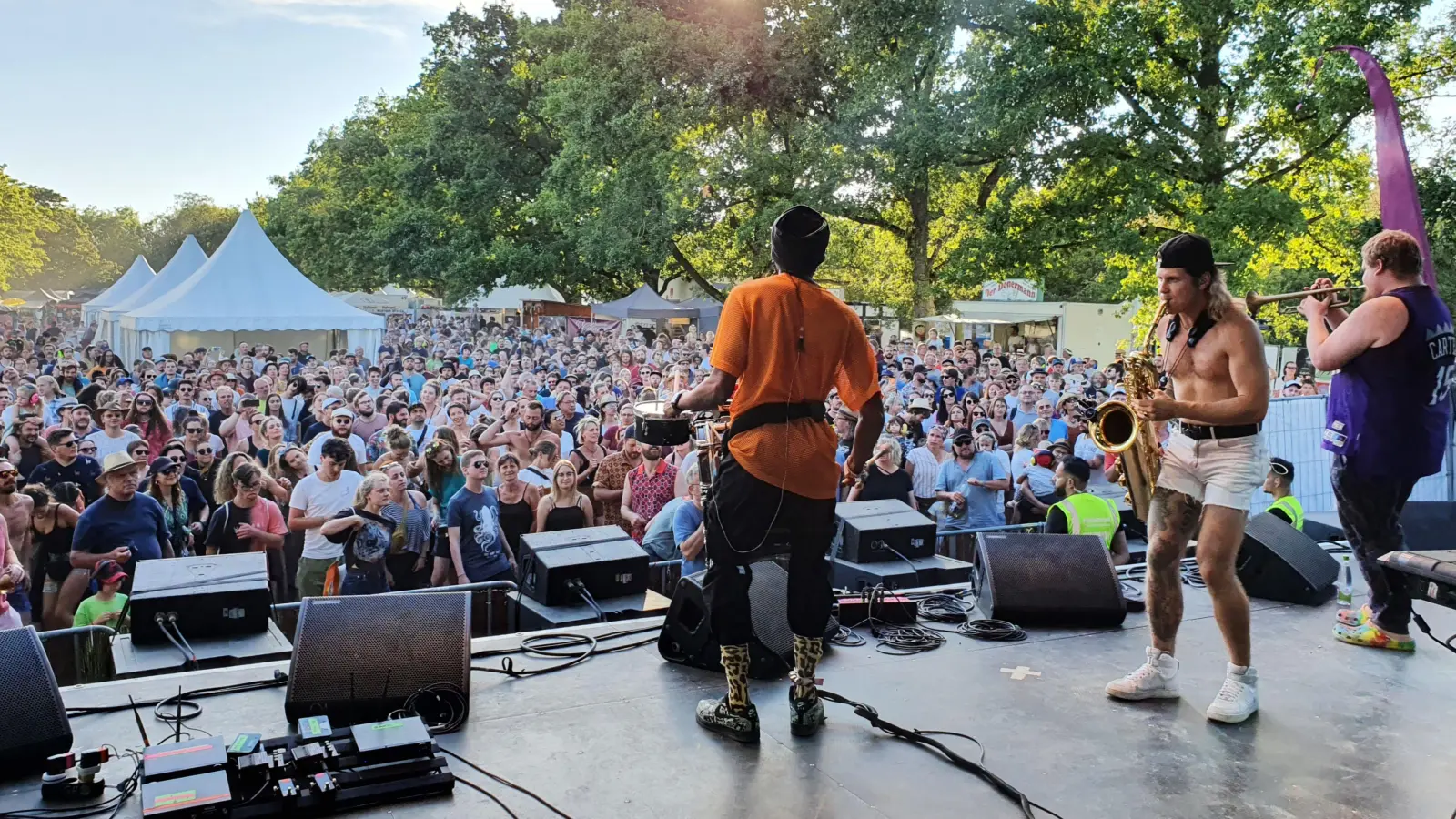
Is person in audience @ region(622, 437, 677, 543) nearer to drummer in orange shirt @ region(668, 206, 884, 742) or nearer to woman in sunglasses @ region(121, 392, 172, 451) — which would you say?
drummer in orange shirt @ region(668, 206, 884, 742)

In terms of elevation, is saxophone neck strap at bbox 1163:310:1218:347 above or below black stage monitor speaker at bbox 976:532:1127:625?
above

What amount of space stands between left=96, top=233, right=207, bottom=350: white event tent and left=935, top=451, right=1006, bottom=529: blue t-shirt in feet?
64.6

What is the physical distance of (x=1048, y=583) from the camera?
181 inches

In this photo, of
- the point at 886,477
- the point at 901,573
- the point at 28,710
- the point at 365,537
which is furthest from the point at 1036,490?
the point at 28,710

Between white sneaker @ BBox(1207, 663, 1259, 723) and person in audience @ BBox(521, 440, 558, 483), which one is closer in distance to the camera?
white sneaker @ BBox(1207, 663, 1259, 723)

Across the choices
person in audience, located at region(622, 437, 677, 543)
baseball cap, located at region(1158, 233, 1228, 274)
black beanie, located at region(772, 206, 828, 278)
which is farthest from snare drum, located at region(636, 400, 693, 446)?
person in audience, located at region(622, 437, 677, 543)

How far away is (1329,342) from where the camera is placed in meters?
4.02

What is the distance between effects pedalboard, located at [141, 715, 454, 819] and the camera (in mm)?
2686

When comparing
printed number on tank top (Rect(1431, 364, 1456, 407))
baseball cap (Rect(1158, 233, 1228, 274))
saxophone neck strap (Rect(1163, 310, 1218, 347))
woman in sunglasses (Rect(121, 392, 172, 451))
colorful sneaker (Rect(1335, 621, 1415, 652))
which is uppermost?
baseball cap (Rect(1158, 233, 1228, 274))

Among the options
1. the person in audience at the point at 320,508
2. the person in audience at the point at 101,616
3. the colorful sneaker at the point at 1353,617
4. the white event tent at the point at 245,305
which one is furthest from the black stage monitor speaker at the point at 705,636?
the white event tent at the point at 245,305

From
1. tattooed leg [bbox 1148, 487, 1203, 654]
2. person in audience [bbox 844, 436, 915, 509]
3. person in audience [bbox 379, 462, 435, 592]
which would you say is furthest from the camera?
person in audience [bbox 844, 436, 915, 509]

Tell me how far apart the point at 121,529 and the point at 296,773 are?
358 cm

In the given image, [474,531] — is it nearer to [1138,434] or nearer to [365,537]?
[365,537]

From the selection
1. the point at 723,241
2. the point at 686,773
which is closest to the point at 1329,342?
the point at 686,773
